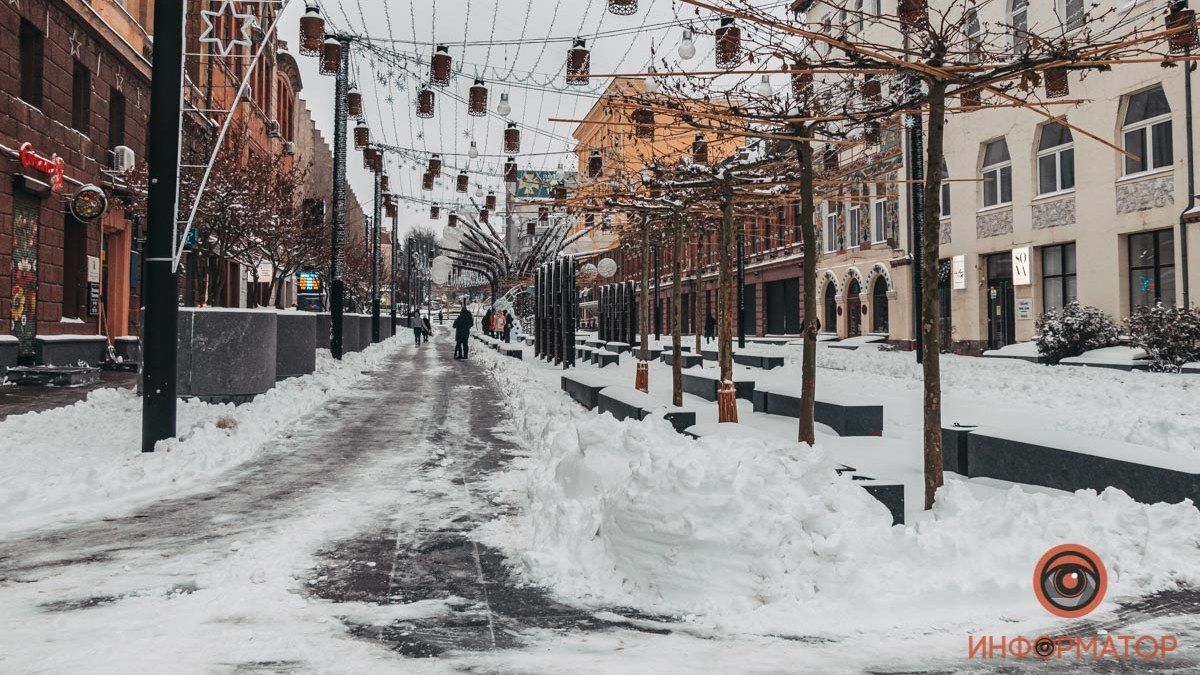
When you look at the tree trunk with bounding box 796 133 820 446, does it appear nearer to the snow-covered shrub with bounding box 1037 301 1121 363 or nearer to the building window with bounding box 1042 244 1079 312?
the snow-covered shrub with bounding box 1037 301 1121 363

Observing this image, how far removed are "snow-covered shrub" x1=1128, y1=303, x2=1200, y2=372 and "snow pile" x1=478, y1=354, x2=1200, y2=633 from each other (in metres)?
16.0

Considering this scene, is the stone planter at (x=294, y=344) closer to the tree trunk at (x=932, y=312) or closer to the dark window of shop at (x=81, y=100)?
the dark window of shop at (x=81, y=100)

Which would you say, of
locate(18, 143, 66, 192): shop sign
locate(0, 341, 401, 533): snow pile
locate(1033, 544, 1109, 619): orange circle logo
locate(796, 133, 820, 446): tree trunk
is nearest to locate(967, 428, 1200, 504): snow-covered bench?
locate(1033, 544, 1109, 619): orange circle logo

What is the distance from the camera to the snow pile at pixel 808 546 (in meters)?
4.36

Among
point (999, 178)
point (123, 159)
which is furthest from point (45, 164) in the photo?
point (999, 178)

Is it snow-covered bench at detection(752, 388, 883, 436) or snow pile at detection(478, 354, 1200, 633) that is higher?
snow-covered bench at detection(752, 388, 883, 436)

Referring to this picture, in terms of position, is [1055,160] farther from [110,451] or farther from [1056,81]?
[110,451]

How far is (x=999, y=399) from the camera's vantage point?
14109mm

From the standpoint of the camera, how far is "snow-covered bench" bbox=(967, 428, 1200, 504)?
5.68m

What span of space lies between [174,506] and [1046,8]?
90.1 feet

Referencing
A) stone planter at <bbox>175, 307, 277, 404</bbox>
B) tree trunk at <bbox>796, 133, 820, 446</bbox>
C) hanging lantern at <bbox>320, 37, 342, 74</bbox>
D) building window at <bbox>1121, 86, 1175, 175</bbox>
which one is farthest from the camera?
building window at <bbox>1121, 86, 1175, 175</bbox>

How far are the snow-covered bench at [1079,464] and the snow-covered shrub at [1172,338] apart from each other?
14.3m

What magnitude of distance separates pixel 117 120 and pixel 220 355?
1352cm

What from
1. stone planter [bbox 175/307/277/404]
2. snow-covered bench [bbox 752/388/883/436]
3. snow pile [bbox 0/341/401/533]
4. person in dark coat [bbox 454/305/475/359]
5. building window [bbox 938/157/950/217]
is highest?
building window [bbox 938/157/950/217]
